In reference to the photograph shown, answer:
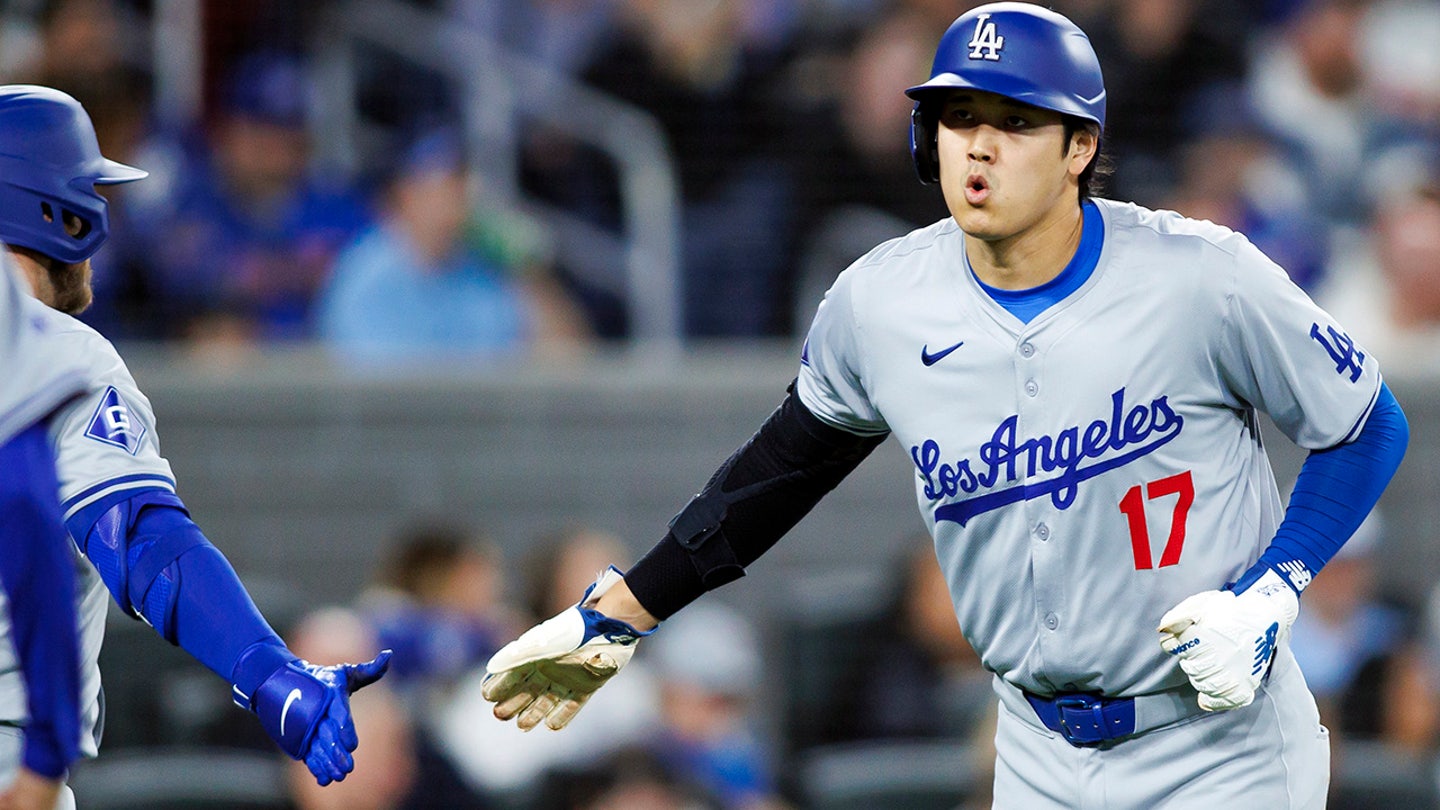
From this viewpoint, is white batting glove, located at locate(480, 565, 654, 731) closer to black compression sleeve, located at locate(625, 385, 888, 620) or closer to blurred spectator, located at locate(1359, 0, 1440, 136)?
black compression sleeve, located at locate(625, 385, 888, 620)

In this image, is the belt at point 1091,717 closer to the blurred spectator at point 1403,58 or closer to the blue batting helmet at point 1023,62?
the blue batting helmet at point 1023,62

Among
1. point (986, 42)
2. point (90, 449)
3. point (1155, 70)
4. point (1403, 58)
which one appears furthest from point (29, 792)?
point (1403, 58)

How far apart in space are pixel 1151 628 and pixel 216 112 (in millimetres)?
5720

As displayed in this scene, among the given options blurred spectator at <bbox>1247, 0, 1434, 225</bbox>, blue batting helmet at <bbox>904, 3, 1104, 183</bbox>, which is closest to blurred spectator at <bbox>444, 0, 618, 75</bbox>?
blurred spectator at <bbox>1247, 0, 1434, 225</bbox>

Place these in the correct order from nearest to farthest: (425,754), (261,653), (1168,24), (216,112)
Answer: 1. (261,653)
2. (425,754)
3. (216,112)
4. (1168,24)

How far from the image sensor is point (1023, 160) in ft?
9.88

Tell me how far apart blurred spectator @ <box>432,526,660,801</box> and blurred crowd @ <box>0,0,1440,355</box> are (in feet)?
4.55

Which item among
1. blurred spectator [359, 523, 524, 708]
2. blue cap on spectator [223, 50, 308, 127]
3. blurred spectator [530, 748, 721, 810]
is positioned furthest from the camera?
blue cap on spectator [223, 50, 308, 127]

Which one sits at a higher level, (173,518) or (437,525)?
(173,518)

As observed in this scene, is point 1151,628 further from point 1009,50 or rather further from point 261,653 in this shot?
point 261,653

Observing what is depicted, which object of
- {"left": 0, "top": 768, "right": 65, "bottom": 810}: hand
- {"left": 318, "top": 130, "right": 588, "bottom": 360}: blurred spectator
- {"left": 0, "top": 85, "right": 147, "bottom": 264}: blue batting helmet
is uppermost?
{"left": 0, "top": 85, "right": 147, "bottom": 264}: blue batting helmet

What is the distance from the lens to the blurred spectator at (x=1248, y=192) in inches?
341

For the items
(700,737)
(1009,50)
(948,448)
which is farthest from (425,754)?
(1009,50)

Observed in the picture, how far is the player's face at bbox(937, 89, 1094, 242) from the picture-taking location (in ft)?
9.86
